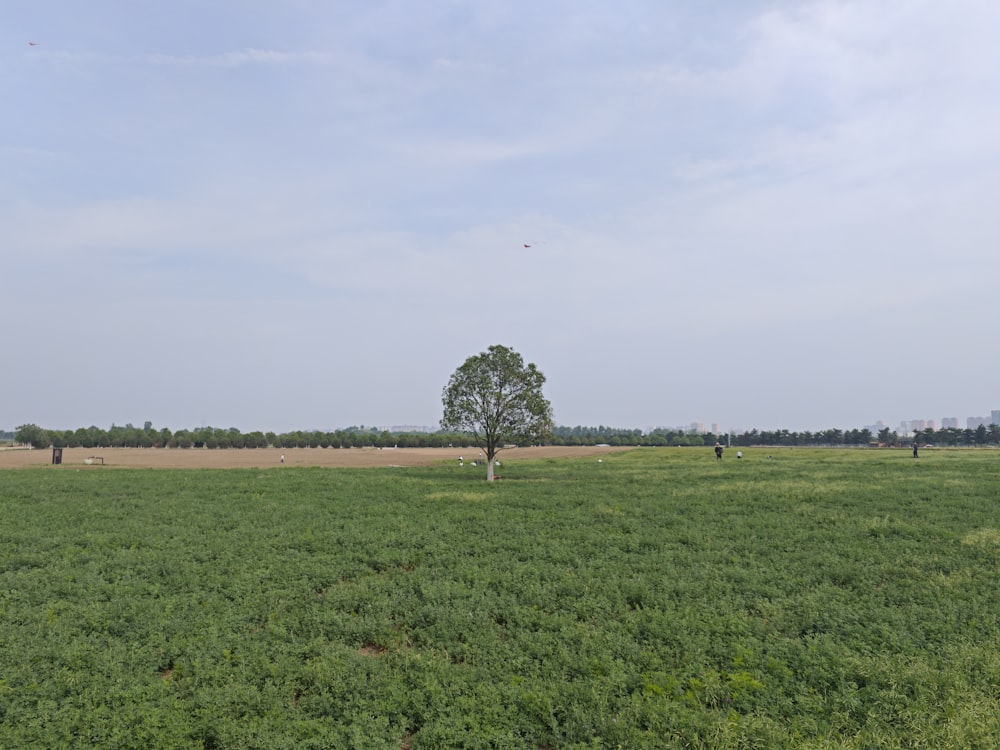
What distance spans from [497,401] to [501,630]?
3014 centimetres

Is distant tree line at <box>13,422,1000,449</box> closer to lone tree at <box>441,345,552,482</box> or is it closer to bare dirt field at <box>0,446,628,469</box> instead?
bare dirt field at <box>0,446,628,469</box>

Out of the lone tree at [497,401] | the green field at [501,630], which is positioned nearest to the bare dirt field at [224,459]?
the lone tree at [497,401]

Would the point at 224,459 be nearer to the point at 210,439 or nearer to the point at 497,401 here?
the point at 497,401

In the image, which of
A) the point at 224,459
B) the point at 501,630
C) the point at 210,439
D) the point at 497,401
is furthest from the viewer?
the point at 210,439

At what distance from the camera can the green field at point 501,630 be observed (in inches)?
385

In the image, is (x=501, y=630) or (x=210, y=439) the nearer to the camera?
(x=501, y=630)

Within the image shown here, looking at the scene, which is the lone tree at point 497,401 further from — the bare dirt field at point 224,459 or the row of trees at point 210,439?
the row of trees at point 210,439

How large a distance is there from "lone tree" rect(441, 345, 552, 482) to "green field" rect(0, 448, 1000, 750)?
1905 centimetres

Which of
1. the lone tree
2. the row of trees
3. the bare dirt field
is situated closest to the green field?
the lone tree

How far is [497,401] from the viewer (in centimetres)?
4306

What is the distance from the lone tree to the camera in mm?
43000

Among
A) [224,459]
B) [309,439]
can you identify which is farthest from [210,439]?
[224,459]

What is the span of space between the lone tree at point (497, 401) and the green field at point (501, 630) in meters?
19.1

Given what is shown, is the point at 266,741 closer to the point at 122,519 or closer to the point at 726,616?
the point at 726,616
